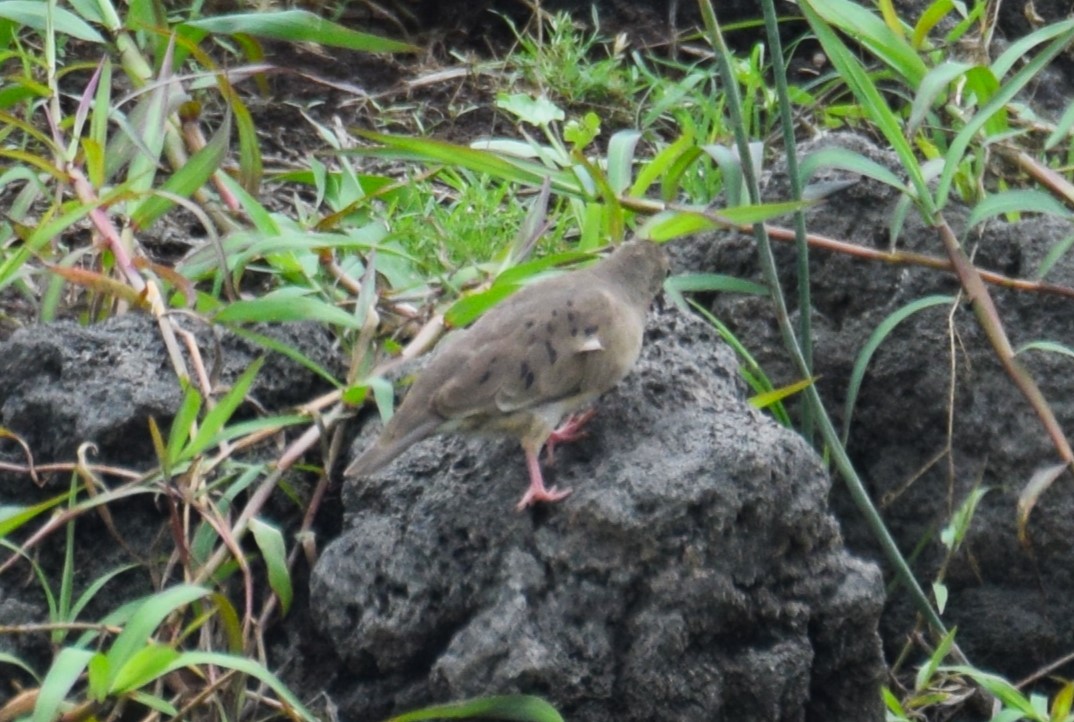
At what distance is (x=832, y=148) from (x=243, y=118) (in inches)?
61.6

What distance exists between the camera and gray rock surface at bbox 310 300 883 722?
10.7 ft

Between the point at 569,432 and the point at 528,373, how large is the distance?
0.16 m

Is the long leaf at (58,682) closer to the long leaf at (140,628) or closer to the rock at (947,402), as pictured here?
the long leaf at (140,628)

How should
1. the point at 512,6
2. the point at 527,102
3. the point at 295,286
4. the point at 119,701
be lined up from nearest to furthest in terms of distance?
the point at 119,701 < the point at 295,286 < the point at 527,102 < the point at 512,6

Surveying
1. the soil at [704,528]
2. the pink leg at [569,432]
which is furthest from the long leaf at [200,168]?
the pink leg at [569,432]

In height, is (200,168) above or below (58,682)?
above

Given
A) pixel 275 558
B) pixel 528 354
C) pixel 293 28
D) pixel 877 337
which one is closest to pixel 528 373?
pixel 528 354

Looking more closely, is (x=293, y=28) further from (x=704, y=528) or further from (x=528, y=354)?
(x=704, y=528)

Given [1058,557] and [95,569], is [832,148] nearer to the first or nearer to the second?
[1058,557]

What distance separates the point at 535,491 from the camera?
3406 millimetres

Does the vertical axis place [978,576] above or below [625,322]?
below

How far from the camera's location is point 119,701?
327 cm

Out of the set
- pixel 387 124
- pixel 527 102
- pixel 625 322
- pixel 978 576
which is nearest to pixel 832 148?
pixel 625 322

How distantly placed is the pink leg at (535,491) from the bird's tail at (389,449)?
216mm
